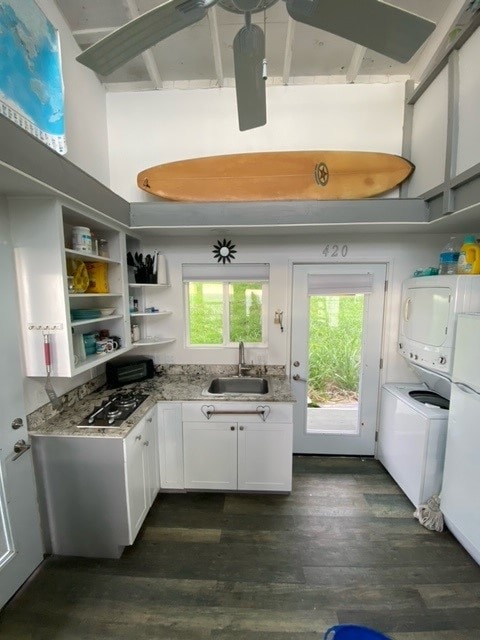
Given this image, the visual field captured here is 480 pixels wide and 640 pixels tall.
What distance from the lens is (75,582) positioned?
5.05ft

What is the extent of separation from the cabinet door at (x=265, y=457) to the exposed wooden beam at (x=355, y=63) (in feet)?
9.19

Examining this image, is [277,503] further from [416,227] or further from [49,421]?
[416,227]

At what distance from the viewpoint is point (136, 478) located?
1.72m

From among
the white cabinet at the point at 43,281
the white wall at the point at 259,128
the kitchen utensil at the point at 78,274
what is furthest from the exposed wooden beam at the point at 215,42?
the kitchen utensil at the point at 78,274

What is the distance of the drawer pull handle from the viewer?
2.01 m

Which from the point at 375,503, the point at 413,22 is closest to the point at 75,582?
the point at 375,503

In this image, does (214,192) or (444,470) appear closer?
(444,470)

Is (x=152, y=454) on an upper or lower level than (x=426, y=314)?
lower

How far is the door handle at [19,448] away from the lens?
4.86ft

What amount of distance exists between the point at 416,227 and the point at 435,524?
214 centimetres

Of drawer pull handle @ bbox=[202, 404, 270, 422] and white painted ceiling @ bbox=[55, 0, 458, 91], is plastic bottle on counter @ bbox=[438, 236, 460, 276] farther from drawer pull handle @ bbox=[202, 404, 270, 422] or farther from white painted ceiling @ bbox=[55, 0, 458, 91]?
drawer pull handle @ bbox=[202, 404, 270, 422]

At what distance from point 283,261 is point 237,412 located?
4.52 feet

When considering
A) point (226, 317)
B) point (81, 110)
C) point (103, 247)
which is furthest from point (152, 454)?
point (81, 110)

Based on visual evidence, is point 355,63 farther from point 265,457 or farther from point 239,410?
point 265,457
